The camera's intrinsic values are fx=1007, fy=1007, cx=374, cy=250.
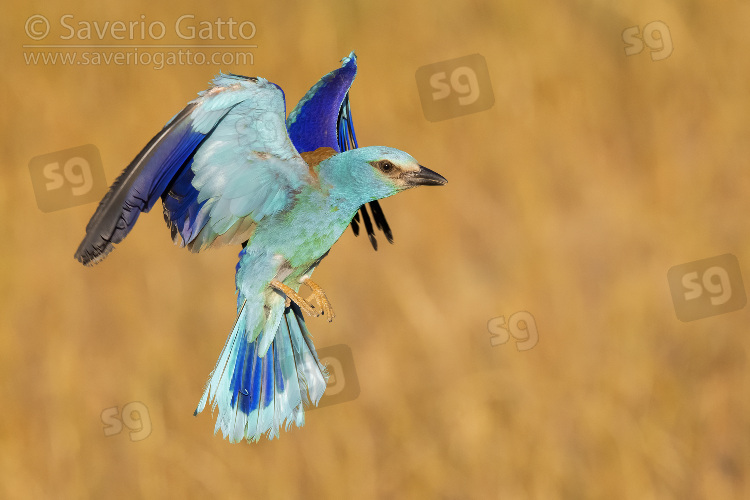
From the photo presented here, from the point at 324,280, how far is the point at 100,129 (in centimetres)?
→ 108

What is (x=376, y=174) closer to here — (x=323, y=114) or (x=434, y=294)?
(x=323, y=114)

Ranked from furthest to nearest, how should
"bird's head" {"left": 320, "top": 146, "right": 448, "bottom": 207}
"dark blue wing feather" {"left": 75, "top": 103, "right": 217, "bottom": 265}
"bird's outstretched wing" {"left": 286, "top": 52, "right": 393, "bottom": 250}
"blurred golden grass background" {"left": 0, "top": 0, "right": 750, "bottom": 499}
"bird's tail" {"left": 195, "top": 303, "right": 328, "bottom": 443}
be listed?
"blurred golden grass background" {"left": 0, "top": 0, "right": 750, "bottom": 499}
"bird's outstretched wing" {"left": 286, "top": 52, "right": 393, "bottom": 250}
"bird's tail" {"left": 195, "top": 303, "right": 328, "bottom": 443}
"bird's head" {"left": 320, "top": 146, "right": 448, "bottom": 207}
"dark blue wing feather" {"left": 75, "top": 103, "right": 217, "bottom": 265}

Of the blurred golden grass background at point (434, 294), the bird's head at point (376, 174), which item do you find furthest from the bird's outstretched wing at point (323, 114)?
the blurred golden grass background at point (434, 294)

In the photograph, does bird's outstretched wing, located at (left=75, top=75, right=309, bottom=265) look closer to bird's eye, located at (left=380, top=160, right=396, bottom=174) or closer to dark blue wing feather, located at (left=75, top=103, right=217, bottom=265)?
dark blue wing feather, located at (left=75, top=103, right=217, bottom=265)

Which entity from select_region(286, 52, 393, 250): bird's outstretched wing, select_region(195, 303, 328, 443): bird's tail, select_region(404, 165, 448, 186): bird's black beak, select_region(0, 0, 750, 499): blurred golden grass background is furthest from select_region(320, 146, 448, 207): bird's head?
select_region(0, 0, 750, 499): blurred golden grass background

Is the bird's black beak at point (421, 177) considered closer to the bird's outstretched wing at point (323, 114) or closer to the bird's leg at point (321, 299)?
the bird's leg at point (321, 299)

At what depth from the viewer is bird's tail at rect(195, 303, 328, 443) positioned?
1304 millimetres

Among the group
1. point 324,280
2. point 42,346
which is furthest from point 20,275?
point 324,280

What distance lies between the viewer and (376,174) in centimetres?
120

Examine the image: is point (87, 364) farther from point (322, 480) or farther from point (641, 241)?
point (641, 241)

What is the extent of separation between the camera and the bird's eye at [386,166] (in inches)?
46.6

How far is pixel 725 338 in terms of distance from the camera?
4125 mm

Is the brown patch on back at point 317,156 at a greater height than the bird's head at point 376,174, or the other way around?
the brown patch on back at point 317,156

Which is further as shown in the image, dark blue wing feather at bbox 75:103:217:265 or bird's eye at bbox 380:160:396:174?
bird's eye at bbox 380:160:396:174
